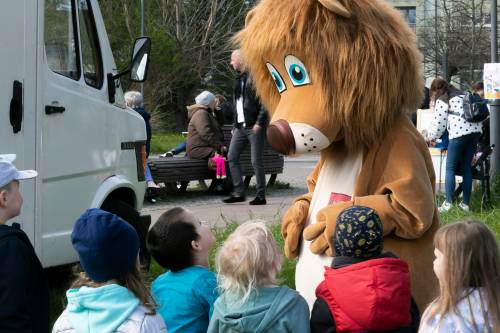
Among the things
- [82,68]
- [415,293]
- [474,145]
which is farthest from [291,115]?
[474,145]

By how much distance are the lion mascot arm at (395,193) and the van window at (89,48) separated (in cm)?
262

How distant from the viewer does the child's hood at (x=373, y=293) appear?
3.56m

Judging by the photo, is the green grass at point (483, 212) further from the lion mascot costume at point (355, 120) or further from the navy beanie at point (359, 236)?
the navy beanie at point (359, 236)

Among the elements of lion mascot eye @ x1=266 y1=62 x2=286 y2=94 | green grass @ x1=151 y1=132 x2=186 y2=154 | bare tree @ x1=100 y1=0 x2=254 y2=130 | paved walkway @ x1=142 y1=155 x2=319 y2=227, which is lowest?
paved walkway @ x1=142 y1=155 x2=319 y2=227

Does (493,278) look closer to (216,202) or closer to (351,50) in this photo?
(351,50)

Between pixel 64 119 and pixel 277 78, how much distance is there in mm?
1752

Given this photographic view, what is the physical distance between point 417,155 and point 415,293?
2.28 feet

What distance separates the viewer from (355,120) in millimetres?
4414

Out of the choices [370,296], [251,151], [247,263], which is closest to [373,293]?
[370,296]

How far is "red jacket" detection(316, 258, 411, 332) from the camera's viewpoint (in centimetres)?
357

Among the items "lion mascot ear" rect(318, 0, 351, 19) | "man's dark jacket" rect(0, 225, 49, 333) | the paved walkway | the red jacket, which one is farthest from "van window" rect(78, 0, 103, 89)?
the red jacket

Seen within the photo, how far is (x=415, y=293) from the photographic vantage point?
4426mm

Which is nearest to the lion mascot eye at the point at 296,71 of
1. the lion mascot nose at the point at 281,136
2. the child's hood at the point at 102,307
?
the lion mascot nose at the point at 281,136

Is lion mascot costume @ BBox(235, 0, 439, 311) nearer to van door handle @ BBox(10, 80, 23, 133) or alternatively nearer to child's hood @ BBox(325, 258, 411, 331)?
child's hood @ BBox(325, 258, 411, 331)
